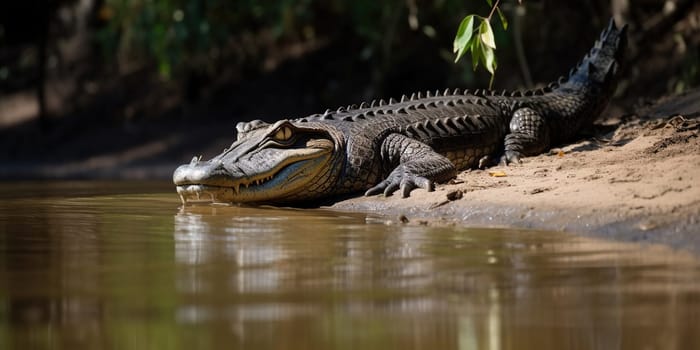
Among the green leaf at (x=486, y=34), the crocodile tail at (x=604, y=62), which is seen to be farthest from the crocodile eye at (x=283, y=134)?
the crocodile tail at (x=604, y=62)

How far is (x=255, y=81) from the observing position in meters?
18.9

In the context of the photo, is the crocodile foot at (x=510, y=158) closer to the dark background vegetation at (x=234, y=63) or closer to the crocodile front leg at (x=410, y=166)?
the crocodile front leg at (x=410, y=166)

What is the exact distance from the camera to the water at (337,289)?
2982mm

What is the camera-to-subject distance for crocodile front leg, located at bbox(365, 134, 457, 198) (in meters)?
7.29

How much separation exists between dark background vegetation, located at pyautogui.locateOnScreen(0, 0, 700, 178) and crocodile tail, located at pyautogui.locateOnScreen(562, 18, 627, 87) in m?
1.05

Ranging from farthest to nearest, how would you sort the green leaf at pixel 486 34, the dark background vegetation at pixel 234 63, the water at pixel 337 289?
the dark background vegetation at pixel 234 63, the green leaf at pixel 486 34, the water at pixel 337 289

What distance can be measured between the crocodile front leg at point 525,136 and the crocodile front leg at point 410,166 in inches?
38.3

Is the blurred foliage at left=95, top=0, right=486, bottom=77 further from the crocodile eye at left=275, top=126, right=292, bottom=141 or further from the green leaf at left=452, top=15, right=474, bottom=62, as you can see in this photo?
the green leaf at left=452, top=15, right=474, bottom=62

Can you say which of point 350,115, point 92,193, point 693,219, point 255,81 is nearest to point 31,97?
point 255,81

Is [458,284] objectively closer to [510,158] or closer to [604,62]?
[510,158]

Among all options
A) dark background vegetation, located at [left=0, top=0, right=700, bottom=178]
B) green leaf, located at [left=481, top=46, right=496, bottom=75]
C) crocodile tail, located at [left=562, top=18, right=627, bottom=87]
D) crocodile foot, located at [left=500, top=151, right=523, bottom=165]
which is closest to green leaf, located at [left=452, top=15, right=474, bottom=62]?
green leaf, located at [left=481, top=46, right=496, bottom=75]

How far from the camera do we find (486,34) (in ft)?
20.6

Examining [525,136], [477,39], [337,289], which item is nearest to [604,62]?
[525,136]

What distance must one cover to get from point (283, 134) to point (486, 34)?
1.96 m
